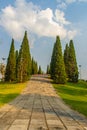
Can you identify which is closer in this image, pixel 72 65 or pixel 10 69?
pixel 10 69

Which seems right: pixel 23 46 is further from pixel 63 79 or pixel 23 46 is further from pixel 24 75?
pixel 63 79

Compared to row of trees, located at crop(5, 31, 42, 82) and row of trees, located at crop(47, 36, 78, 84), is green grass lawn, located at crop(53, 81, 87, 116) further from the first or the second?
row of trees, located at crop(5, 31, 42, 82)

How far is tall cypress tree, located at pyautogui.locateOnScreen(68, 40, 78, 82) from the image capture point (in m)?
87.5

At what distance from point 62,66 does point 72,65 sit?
1329 centimetres

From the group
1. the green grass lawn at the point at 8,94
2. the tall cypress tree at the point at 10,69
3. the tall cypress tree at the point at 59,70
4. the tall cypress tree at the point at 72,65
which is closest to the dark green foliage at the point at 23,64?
the tall cypress tree at the point at 10,69

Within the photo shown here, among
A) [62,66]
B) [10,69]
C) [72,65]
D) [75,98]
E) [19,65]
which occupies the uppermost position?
[72,65]

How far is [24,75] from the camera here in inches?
3231

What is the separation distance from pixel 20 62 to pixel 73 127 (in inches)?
2720

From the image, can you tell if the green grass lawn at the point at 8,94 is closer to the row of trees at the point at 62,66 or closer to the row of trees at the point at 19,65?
the row of trees at the point at 62,66

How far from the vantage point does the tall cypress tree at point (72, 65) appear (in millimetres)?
87500

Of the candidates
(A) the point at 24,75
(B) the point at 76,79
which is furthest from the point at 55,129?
(B) the point at 76,79

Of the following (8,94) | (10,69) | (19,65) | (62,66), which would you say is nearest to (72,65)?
(62,66)

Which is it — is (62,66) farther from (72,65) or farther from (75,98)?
(75,98)

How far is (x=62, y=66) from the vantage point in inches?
3044
